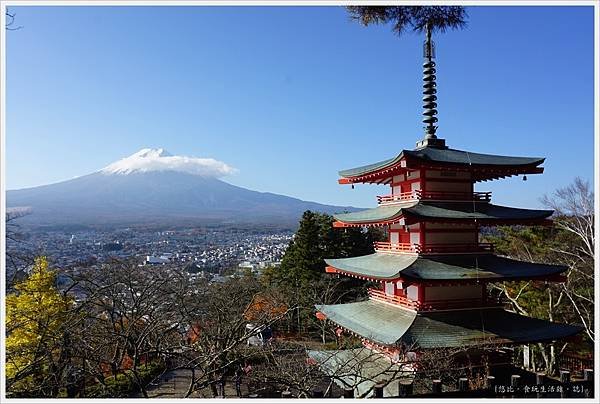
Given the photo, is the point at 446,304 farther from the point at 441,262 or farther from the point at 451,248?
the point at 451,248

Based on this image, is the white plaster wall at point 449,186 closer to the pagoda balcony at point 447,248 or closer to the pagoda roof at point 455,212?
the pagoda roof at point 455,212

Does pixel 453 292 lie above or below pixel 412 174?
below

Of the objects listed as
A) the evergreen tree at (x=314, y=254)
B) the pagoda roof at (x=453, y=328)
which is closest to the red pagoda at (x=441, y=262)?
the pagoda roof at (x=453, y=328)

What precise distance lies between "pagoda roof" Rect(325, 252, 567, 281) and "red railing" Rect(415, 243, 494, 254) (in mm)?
88

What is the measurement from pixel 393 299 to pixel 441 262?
48.1 inches

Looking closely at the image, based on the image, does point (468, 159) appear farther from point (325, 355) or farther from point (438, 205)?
point (325, 355)

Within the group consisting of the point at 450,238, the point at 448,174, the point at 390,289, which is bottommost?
the point at 390,289

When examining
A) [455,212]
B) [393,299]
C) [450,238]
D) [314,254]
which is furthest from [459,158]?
[314,254]

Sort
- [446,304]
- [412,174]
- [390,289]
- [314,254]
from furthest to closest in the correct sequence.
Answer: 1. [314,254]
2. [390,289]
3. [412,174]
4. [446,304]

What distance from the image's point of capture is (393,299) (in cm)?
844

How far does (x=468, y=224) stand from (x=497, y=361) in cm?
239

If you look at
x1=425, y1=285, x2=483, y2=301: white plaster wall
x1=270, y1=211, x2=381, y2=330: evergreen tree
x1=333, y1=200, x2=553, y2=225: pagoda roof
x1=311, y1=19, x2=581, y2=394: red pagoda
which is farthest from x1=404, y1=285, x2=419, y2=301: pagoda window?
x1=270, y1=211, x2=381, y2=330: evergreen tree

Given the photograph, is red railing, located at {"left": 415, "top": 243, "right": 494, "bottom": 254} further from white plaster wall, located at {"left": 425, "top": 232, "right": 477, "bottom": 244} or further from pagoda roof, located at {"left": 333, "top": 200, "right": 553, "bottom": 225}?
pagoda roof, located at {"left": 333, "top": 200, "right": 553, "bottom": 225}

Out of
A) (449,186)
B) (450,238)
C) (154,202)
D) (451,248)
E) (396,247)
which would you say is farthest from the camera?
(154,202)
